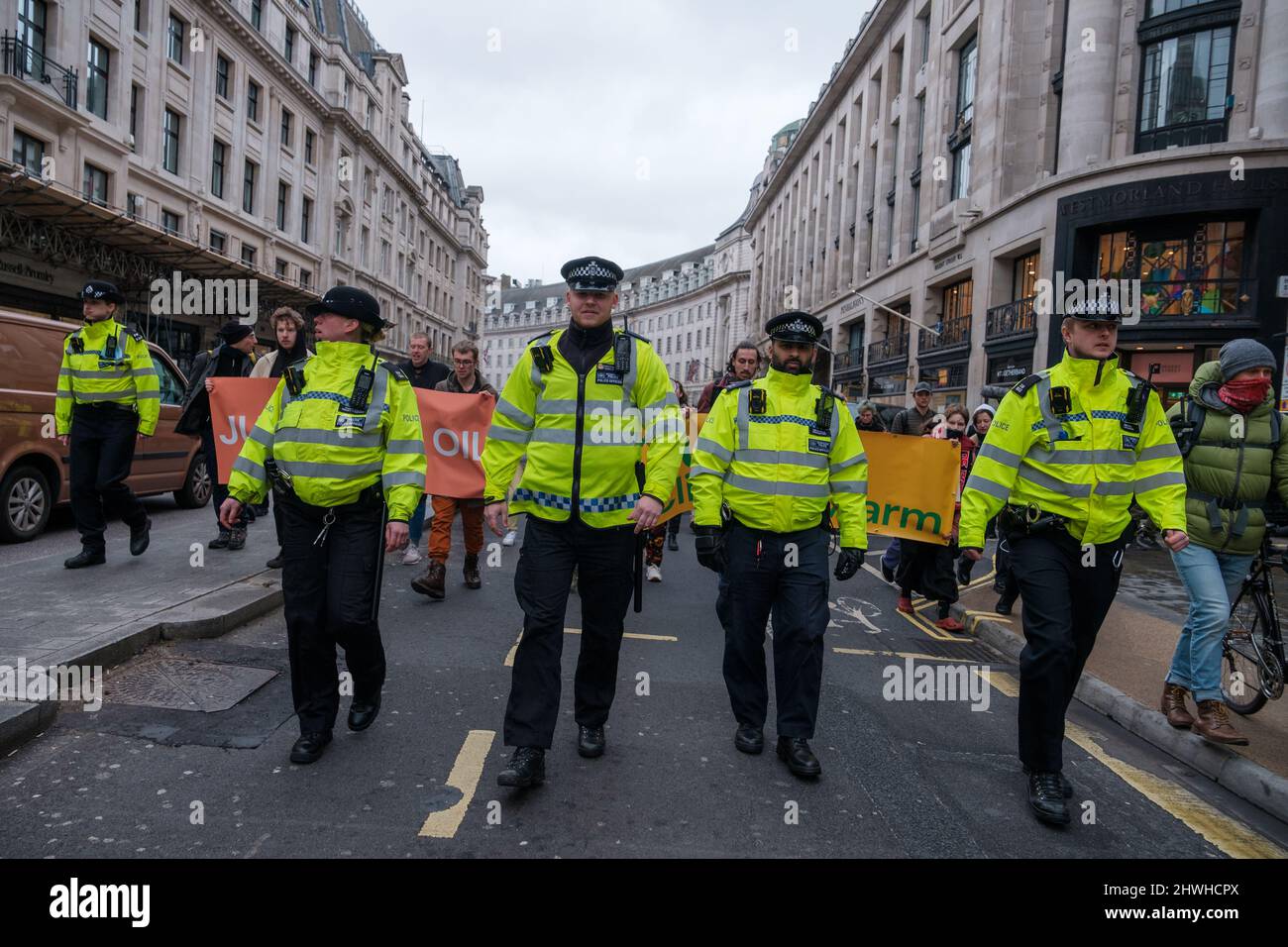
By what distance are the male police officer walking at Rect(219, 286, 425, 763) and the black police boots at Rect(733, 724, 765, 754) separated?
5.91 feet

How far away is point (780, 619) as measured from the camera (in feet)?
12.7

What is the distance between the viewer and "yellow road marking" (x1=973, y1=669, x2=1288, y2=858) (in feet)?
10.8

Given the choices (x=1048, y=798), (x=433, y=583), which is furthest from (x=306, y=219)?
(x=1048, y=798)

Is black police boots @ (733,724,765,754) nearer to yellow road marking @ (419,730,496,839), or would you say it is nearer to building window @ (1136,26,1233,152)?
yellow road marking @ (419,730,496,839)

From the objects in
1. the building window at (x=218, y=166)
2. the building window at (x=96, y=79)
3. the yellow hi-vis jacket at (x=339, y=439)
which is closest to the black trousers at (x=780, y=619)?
the yellow hi-vis jacket at (x=339, y=439)

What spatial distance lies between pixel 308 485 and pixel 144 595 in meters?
2.99

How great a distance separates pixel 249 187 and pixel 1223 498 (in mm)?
34727

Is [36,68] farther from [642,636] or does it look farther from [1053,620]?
[1053,620]

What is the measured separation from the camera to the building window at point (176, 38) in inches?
1004

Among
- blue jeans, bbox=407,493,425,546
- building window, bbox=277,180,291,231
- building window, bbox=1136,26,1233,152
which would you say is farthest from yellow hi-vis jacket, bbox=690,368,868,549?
building window, bbox=277,180,291,231
